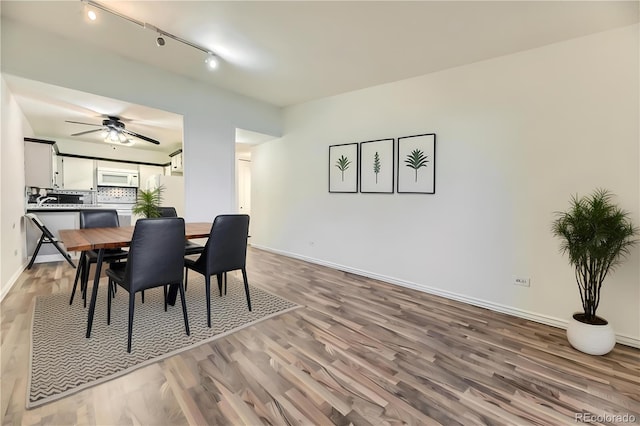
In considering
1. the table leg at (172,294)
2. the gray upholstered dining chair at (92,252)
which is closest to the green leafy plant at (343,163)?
the table leg at (172,294)

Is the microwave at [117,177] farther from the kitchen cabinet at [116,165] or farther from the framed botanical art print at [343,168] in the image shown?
the framed botanical art print at [343,168]

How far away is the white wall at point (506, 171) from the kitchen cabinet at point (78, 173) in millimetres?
5911

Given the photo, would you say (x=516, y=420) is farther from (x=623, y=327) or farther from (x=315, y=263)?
(x=315, y=263)

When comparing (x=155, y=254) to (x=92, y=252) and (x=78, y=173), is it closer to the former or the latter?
(x=92, y=252)

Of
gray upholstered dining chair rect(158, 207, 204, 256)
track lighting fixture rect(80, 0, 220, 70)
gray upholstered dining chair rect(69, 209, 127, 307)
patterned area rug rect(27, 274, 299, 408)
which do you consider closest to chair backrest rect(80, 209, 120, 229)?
gray upholstered dining chair rect(69, 209, 127, 307)

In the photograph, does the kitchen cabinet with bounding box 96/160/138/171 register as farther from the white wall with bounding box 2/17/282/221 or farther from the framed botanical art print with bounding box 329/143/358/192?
the framed botanical art print with bounding box 329/143/358/192

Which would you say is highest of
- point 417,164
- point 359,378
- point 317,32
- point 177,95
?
point 317,32

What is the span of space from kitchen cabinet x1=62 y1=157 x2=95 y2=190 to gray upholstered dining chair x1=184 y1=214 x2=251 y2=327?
5.43 meters

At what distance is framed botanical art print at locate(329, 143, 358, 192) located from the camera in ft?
13.4

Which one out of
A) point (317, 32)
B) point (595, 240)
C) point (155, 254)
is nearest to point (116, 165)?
point (155, 254)

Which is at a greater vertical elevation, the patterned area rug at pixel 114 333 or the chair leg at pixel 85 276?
the chair leg at pixel 85 276

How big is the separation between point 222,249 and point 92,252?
62.0 inches

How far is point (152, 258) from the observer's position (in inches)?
81.5

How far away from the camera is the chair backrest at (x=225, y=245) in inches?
95.7
